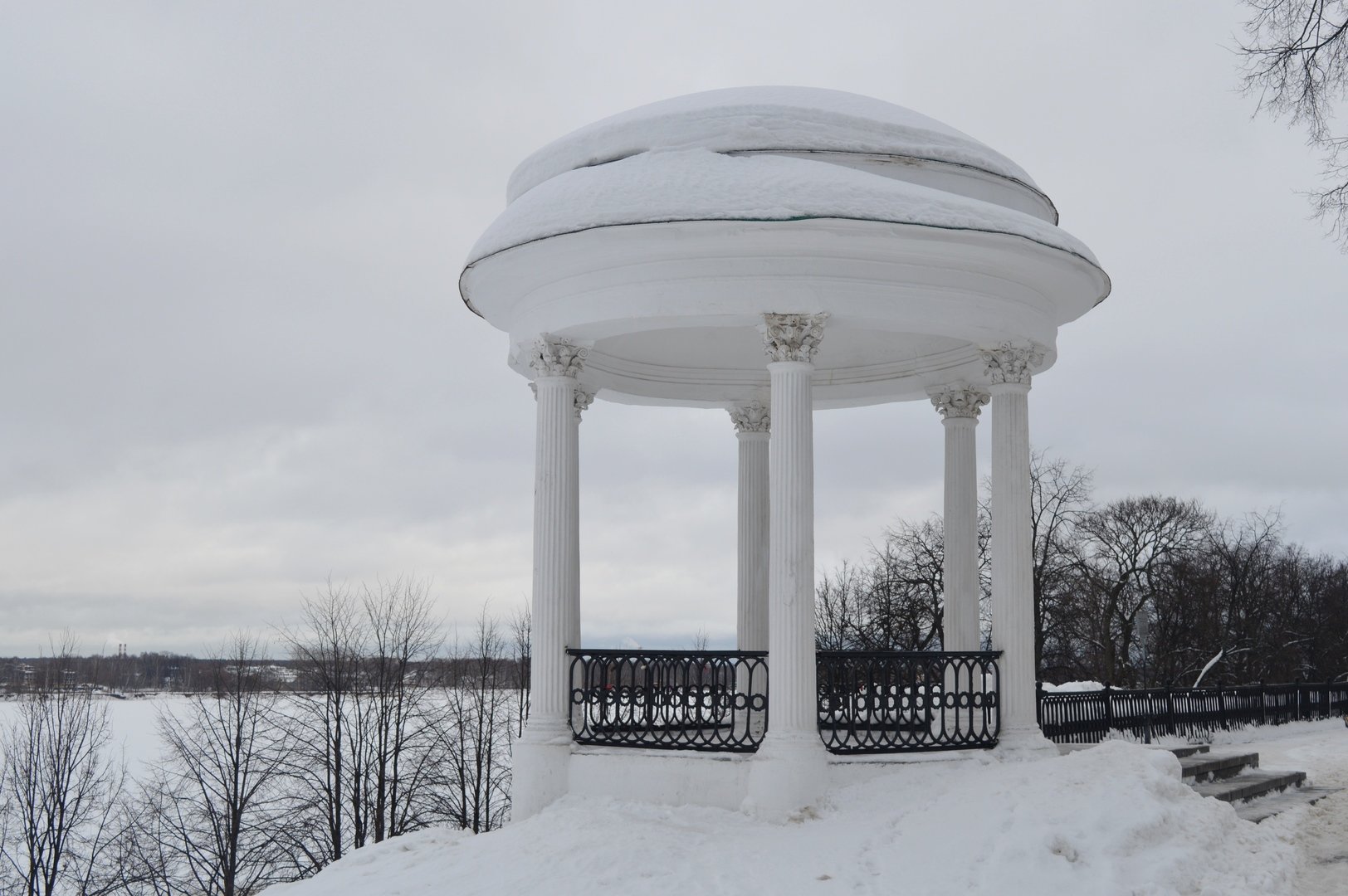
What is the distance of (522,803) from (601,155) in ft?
28.4

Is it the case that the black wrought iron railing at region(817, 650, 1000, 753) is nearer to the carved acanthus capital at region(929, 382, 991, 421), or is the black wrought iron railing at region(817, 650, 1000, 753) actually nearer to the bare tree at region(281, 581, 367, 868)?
the carved acanthus capital at region(929, 382, 991, 421)

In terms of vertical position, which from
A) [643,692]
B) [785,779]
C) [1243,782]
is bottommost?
[1243,782]

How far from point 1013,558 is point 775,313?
4.65m

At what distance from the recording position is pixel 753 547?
20.0 metres

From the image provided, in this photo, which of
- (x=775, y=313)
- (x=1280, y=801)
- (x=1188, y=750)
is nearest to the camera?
(x=775, y=313)

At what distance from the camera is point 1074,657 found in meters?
59.8

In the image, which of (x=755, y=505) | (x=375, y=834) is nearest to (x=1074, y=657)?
(x=375, y=834)

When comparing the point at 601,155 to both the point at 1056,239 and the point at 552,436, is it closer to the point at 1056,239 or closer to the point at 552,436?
the point at 552,436

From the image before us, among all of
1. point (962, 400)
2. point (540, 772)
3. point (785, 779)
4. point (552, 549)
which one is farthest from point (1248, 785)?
point (552, 549)

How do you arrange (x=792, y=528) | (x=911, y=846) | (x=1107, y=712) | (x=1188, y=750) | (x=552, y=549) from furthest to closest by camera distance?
(x=1107, y=712) → (x=1188, y=750) → (x=552, y=549) → (x=792, y=528) → (x=911, y=846)

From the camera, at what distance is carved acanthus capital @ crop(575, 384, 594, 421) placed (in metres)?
18.0

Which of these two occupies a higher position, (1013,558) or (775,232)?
(775,232)

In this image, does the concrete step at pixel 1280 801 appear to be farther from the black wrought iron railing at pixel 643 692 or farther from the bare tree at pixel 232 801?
the bare tree at pixel 232 801

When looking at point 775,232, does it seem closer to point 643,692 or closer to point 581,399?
point 581,399
